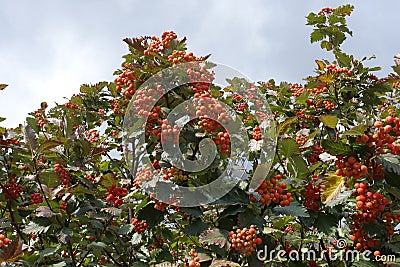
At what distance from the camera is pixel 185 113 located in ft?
12.1

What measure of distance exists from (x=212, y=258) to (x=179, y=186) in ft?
2.17

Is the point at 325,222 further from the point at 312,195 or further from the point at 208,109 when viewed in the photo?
the point at 208,109

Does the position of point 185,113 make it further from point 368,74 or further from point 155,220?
point 368,74

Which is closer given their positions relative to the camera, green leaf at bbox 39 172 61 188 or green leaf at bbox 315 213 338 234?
green leaf at bbox 315 213 338 234

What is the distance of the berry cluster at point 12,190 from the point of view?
4.11 m

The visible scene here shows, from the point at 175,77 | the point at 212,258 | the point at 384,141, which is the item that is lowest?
the point at 212,258

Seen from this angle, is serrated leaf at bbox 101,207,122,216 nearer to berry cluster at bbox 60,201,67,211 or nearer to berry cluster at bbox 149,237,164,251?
berry cluster at bbox 60,201,67,211

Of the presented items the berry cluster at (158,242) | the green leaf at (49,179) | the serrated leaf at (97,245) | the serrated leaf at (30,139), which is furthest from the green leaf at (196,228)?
the serrated leaf at (30,139)

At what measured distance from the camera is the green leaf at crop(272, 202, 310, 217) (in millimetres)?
3169

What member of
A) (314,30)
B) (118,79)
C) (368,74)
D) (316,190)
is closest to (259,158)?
(316,190)

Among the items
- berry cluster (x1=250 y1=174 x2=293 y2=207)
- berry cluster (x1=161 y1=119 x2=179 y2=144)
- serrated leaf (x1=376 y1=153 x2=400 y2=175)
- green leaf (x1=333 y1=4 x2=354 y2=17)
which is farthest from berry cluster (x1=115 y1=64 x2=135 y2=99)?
green leaf (x1=333 y1=4 x2=354 y2=17)

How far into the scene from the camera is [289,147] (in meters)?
3.53

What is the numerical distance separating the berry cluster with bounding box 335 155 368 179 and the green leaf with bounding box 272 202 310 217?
412 millimetres

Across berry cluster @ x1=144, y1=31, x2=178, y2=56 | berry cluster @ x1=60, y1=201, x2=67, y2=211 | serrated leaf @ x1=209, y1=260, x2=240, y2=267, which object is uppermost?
berry cluster @ x1=144, y1=31, x2=178, y2=56
